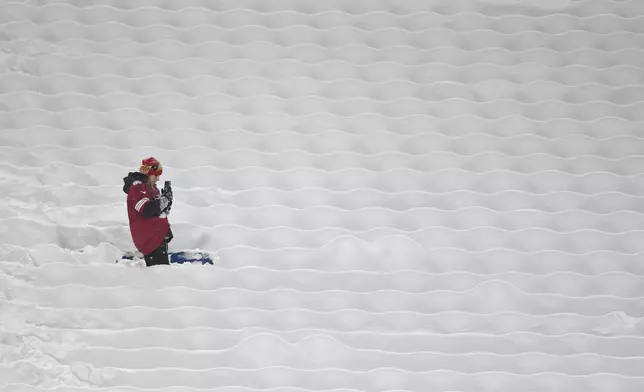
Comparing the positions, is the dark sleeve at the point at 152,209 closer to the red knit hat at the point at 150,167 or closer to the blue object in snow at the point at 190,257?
the red knit hat at the point at 150,167

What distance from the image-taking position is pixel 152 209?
120 inches

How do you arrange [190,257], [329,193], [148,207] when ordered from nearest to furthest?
Answer: [148,207], [190,257], [329,193]

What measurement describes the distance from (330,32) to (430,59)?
0.55 m

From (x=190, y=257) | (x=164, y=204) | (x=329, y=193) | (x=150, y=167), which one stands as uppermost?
(x=329, y=193)

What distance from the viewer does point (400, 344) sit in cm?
308

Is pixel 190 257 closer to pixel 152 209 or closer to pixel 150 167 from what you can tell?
pixel 152 209

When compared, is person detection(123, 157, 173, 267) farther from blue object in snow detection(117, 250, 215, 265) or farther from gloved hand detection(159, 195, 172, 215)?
blue object in snow detection(117, 250, 215, 265)

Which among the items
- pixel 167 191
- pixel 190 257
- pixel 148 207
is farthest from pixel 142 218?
pixel 190 257

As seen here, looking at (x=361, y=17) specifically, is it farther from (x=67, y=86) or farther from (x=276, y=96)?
(x=67, y=86)

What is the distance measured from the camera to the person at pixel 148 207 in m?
3.06

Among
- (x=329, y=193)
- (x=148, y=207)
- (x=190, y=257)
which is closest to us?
(x=148, y=207)

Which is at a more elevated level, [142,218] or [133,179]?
[133,179]

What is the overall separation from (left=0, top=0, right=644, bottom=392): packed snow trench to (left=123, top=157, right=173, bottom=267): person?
0.16m

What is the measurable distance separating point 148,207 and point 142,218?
6 cm
